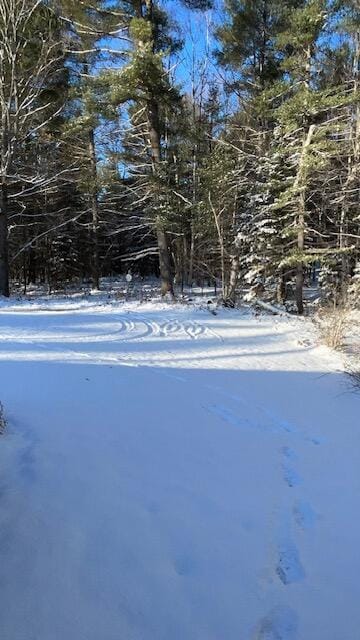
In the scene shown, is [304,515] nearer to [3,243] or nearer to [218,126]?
[3,243]

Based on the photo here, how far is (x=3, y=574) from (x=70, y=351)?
5.73 m

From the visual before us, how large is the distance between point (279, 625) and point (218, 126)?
21503 mm

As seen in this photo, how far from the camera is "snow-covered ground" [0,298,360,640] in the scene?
2.47 m

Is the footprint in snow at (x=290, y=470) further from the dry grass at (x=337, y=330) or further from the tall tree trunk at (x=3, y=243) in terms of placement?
the tall tree trunk at (x=3, y=243)

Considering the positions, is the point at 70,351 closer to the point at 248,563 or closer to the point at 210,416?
the point at 210,416

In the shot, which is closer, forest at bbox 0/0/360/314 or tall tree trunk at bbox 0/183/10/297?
forest at bbox 0/0/360/314

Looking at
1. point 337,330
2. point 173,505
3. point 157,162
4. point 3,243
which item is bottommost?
point 173,505

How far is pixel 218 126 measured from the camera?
2158cm

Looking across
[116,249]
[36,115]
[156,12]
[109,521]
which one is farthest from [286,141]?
[116,249]

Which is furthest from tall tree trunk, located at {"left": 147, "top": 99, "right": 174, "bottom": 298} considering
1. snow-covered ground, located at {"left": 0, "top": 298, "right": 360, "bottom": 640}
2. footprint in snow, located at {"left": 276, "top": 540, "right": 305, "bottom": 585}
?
footprint in snow, located at {"left": 276, "top": 540, "right": 305, "bottom": 585}

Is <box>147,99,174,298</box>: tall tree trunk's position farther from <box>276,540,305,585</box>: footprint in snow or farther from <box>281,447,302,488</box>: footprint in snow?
<box>276,540,305,585</box>: footprint in snow

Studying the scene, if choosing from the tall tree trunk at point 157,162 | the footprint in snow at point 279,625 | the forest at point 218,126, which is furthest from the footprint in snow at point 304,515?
the tall tree trunk at point 157,162

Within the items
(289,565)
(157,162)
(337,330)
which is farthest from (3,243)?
(289,565)

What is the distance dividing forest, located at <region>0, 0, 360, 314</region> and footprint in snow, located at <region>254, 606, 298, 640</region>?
10.9 meters
